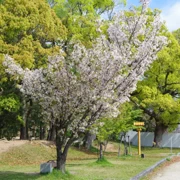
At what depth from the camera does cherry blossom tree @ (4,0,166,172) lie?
33.2 ft

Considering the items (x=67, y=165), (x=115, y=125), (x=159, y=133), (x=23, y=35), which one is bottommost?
(x=67, y=165)

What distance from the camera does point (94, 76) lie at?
10.1 m

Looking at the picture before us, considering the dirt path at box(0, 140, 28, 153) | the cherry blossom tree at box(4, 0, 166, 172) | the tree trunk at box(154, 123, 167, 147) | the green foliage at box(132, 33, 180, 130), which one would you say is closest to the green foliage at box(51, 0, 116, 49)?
the green foliage at box(132, 33, 180, 130)

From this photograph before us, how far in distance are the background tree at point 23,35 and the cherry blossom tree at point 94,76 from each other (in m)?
7.00

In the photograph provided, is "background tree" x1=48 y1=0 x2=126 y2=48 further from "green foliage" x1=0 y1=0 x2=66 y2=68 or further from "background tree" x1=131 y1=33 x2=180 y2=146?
"background tree" x1=131 y1=33 x2=180 y2=146

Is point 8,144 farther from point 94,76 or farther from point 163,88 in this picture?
point 163,88

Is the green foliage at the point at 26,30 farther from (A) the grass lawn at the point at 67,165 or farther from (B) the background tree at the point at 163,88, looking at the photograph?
(B) the background tree at the point at 163,88

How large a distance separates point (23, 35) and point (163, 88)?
1542 cm

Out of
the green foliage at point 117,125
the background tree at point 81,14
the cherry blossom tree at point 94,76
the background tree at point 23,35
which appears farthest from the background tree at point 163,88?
the cherry blossom tree at point 94,76

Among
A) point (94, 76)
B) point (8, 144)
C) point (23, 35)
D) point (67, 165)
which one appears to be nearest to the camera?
point (94, 76)

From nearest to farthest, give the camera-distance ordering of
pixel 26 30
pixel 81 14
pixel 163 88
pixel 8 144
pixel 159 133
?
pixel 26 30 → pixel 8 144 → pixel 81 14 → pixel 163 88 → pixel 159 133

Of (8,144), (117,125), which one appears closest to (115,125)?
(117,125)

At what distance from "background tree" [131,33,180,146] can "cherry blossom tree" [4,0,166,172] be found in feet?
59.6

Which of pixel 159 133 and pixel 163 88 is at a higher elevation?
pixel 163 88
